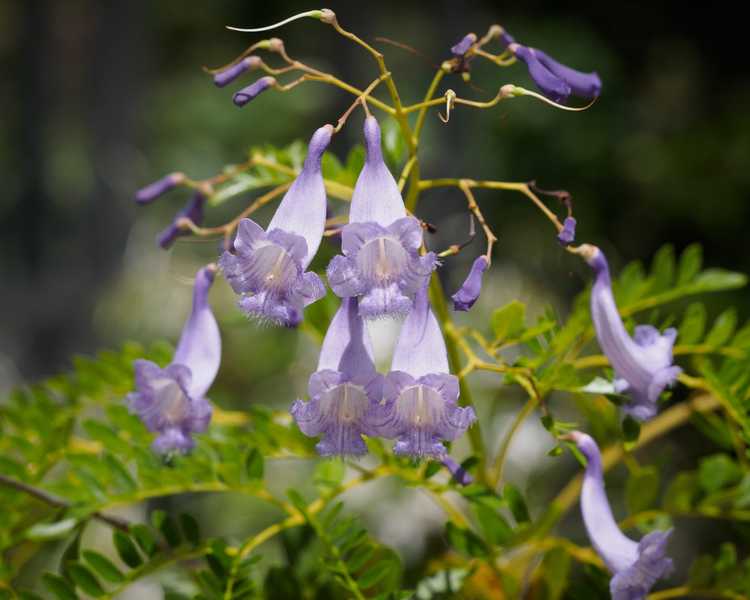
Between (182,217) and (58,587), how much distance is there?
11.0 inches

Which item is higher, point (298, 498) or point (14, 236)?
point (298, 498)

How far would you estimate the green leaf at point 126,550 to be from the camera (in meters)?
0.64

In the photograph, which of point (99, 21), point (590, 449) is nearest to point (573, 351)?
point (590, 449)

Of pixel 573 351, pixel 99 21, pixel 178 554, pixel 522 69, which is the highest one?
pixel 573 351

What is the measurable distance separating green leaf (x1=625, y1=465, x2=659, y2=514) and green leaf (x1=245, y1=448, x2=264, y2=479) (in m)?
0.27

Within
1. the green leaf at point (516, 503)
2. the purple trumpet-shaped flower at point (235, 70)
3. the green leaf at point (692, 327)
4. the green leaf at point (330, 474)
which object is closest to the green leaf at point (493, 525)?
the green leaf at point (516, 503)

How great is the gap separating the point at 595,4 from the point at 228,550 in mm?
2181

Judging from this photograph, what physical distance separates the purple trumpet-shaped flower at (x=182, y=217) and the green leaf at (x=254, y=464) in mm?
174

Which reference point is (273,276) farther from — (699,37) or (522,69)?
(699,37)

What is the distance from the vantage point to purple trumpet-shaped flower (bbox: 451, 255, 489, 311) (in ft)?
1.79

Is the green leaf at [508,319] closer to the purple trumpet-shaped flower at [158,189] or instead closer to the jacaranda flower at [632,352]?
the jacaranda flower at [632,352]

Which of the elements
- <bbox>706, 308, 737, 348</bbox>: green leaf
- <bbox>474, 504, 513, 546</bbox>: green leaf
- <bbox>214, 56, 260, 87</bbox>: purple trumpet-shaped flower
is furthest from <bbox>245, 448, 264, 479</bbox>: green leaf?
<bbox>706, 308, 737, 348</bbox>: green leaf

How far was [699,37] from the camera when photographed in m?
2.33

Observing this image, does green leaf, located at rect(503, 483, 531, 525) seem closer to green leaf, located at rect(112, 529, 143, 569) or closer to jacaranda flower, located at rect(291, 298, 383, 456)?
jacaranda flower, located at rect(291, 298, 383, 456)
